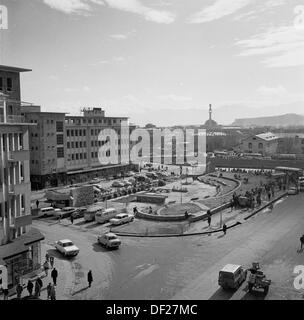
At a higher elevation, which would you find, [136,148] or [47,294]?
[136,148]

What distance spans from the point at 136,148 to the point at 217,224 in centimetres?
3540

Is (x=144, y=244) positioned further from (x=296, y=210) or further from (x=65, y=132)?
(x=65, y=132)

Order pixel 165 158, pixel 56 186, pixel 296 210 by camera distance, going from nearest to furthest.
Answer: pixel 296 210 < pixel 56 186 < pixel 165 158

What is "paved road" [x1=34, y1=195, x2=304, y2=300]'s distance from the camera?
16031 mm

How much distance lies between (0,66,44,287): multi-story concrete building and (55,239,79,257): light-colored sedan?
6.20 feet

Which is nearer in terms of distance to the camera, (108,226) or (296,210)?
(108,226)

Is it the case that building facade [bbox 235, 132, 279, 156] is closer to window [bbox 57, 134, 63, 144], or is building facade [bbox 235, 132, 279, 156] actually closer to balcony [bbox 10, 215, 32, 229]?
window [bbox 57, 134, 63, 144]

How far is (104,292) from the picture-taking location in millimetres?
16125

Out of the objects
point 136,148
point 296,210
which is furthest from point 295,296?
point 136,148

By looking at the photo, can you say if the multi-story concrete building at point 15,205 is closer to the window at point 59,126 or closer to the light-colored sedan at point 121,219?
the light-colored sedan at point 121,219

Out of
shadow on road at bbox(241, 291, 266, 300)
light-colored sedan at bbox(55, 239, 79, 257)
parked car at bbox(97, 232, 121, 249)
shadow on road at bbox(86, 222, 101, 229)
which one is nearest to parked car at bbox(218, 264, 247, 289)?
shadow on road at bbox(241, 291, 266, 300)

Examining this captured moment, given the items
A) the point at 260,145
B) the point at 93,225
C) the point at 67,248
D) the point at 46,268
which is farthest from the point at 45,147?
the point at 260,145

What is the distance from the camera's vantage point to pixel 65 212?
30.5m
